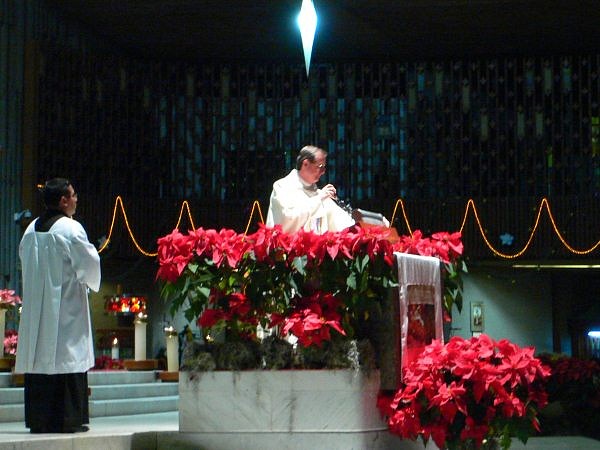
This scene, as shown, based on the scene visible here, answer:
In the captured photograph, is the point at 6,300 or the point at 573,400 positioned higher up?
the point at 6,300

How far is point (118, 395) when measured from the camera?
8.98 meters

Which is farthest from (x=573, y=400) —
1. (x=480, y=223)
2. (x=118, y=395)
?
(x=480, y=223)

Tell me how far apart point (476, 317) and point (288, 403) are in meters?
10.5

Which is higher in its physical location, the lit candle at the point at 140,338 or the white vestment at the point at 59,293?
Answer: the white vestment at the point at 59,293

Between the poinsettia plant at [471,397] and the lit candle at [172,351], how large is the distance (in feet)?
16.1

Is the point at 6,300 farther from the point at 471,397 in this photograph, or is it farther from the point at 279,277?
the point at 471,397

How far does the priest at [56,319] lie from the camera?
20.4 feet

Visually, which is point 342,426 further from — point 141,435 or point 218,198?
point 218,198

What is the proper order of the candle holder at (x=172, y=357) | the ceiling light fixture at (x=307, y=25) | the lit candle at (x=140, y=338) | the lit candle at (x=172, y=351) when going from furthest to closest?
the lit candle at (x=140, y=338) → the lit candle at (x=172, y=351) → the candle holder at (x=172, y=357) → the ceiling light fixture at (x=307, y=25)

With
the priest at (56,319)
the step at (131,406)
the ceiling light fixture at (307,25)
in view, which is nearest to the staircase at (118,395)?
the step at (131,406)

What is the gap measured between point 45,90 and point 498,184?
19.4ft

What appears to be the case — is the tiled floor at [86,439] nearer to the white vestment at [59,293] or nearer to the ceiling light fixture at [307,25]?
the white vestment at [59,293]

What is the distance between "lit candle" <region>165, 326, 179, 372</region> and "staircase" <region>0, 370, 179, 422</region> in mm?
213

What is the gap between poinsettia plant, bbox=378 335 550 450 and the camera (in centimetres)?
530
